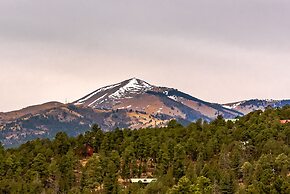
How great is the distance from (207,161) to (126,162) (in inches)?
941

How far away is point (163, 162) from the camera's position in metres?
142

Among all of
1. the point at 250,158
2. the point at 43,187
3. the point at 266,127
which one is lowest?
the point at 43,187

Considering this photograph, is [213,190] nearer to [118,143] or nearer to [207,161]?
[207,161]

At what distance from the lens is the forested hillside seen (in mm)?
118625

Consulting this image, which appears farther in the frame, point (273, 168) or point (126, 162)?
point (126, 162)

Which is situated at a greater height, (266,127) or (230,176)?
(266,127)

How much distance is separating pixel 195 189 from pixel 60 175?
45612 mm

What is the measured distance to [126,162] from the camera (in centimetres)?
14750

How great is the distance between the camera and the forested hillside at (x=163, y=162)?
389ft

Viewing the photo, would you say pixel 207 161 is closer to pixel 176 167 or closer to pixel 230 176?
pixel 176 167

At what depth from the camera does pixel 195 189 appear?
10944 centimetres

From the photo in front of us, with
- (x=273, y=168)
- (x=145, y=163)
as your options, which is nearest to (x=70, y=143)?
(x=145, y=163)

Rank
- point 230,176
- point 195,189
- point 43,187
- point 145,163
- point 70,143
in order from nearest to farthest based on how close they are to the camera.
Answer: point 195,189 → point 230,176 → point 43,187 → point 145,163 → point 70,143

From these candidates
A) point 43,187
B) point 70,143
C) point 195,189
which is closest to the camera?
point 195,189
